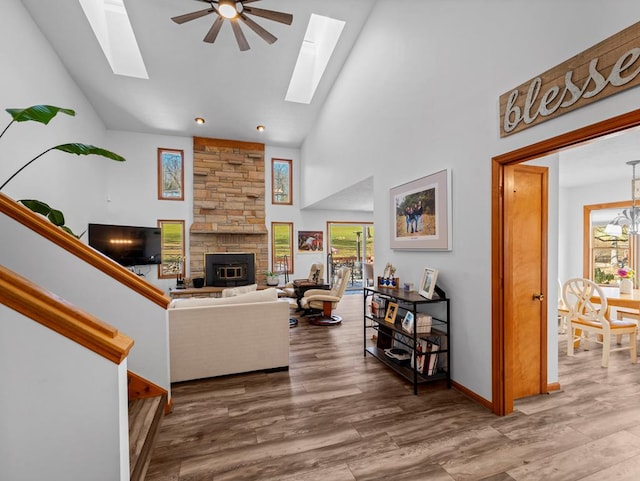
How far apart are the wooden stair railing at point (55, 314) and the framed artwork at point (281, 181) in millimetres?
6921

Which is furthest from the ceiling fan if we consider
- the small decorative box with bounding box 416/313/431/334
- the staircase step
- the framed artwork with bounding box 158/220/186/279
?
the framed artwork with bounding box 158/220/186/279

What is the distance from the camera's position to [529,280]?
8.60ft

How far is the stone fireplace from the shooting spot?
7.20 m

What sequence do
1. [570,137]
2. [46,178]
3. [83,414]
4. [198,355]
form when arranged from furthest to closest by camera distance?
[46,178] → [198,355] → [570,137] → [83,414]

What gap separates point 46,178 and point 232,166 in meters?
4.02

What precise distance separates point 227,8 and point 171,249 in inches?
215

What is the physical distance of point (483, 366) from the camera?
2510 millimetres

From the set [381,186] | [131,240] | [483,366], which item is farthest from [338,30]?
[131,240]

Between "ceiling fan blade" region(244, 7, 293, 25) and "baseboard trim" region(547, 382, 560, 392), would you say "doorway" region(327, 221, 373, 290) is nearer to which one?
"ceiling fan blade" region(244, 7, 293, 25)

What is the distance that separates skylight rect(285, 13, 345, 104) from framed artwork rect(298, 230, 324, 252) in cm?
337

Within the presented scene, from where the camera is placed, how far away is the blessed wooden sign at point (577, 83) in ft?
4.99

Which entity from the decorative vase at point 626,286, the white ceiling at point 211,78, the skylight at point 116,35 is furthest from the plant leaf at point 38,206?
the decorative vase at point 626,286

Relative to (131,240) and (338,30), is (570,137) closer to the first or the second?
(338,30)

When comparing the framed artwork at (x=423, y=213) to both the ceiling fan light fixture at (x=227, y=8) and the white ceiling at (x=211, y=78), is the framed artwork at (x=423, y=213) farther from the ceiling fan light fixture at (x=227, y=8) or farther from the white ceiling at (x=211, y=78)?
the ceiling fan light fixture at (x=227, y=8)
